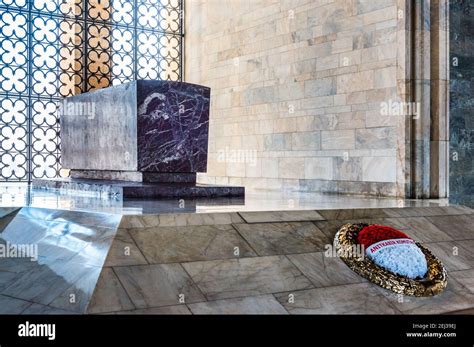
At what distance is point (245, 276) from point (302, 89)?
20.4 feet

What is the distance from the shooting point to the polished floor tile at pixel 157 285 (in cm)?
371

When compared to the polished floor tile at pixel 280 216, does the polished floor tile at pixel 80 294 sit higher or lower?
lower

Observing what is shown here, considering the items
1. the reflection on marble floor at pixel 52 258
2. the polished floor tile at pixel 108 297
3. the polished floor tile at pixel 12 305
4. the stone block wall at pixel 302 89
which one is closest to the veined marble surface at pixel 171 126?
the reflection on marble floor at pixel 52 258

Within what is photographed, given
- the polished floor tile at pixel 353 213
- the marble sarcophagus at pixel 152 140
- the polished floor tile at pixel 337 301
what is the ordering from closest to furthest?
the polished floor tile at pixel 337 301 < the polished floor tile at pixel 353 213 < the marble sarcophagus at pixel 152 140

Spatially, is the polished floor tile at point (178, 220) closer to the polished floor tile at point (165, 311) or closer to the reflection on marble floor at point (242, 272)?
the reflection on marble floor at point (242, 272)

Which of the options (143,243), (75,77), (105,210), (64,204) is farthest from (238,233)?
(75,77)

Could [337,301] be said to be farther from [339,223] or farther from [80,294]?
[80,294]

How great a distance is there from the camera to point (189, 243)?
4.39m

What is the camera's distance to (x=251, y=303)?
3885mm

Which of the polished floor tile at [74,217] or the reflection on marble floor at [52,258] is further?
the polished floor tile at [74,217]

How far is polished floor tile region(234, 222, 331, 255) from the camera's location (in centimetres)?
462

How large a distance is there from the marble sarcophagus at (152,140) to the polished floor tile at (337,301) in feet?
10.2
